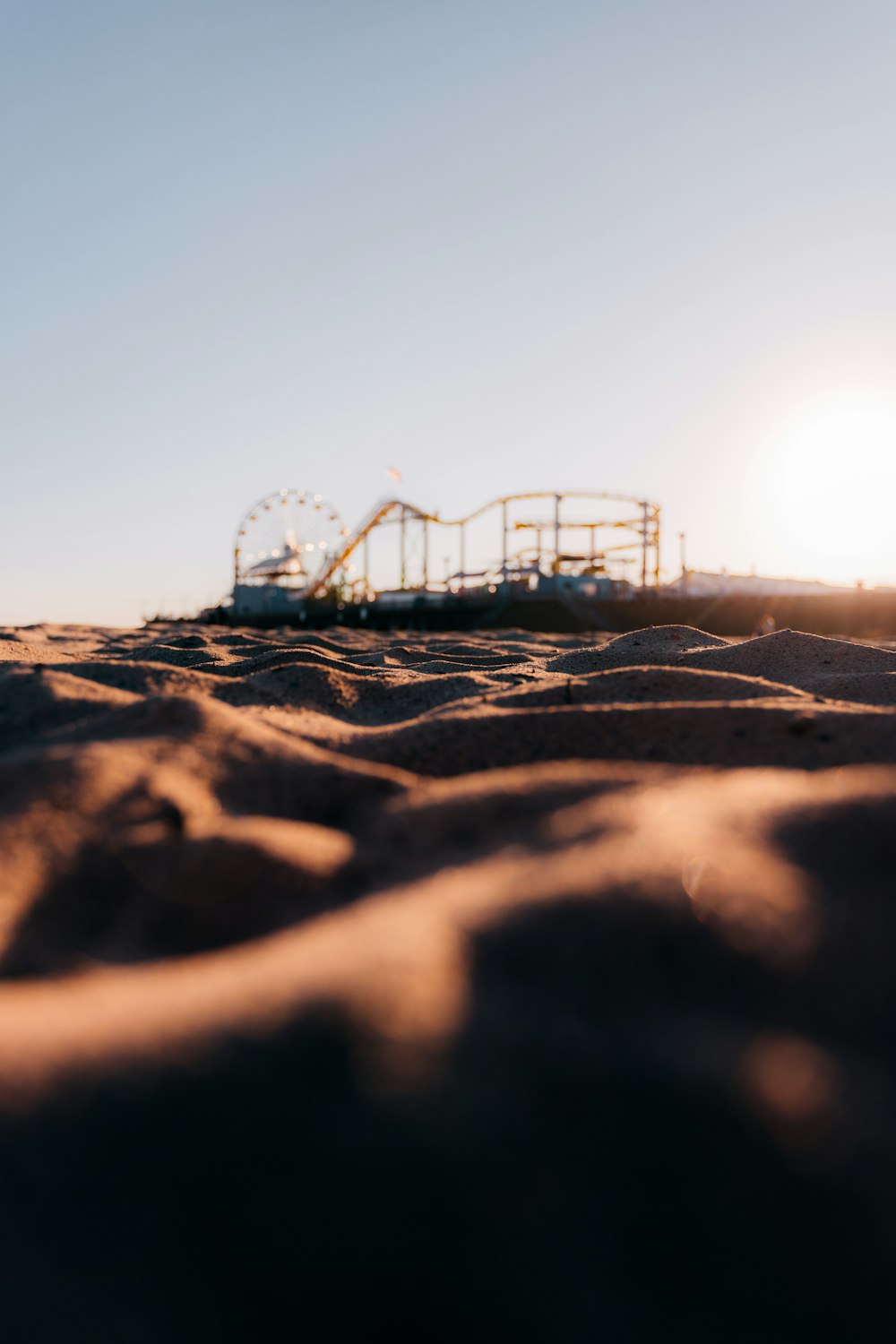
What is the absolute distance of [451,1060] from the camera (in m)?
0.55

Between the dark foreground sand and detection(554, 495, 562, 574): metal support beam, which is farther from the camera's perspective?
detection(554, 495, 562, 574): metal support beam

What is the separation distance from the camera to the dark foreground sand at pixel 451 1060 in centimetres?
45

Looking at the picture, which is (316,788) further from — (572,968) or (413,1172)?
(413,1172)

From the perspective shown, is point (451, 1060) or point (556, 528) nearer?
point (451, 1060)

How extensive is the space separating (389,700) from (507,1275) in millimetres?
1503

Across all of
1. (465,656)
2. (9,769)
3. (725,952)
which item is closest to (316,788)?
(9,769)

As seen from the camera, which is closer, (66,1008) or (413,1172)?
(413,1172)

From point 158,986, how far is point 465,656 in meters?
2.46

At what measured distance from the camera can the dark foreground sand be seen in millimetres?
452

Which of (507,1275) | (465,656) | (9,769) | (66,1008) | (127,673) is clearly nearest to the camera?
(507,1275)

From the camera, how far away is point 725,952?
2.14 feet

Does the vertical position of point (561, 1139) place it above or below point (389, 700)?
below

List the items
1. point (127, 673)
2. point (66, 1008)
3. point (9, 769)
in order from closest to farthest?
point (66, 1008) → point (9, 769) → point (127, 673)

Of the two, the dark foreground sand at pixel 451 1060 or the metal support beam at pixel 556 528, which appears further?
the metal support beam at pixel 556 528
